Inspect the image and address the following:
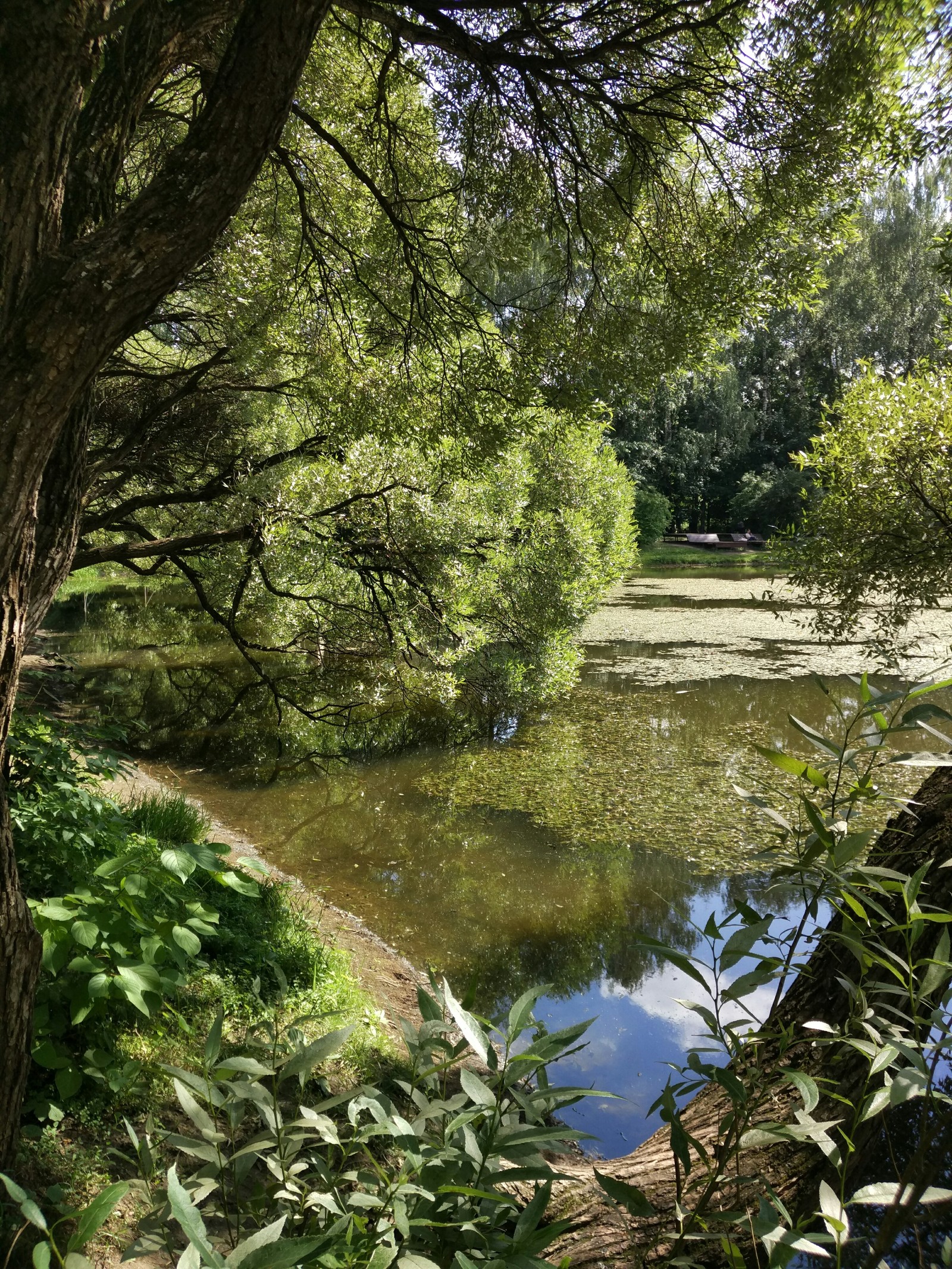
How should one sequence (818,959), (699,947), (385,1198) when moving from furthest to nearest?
1. (699,947)
2. (818,959)
3. (385,1198)

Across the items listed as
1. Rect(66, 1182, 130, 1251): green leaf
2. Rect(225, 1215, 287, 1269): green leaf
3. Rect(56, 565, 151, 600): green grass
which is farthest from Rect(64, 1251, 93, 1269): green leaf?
Rect(56, 565, 151, 600): green grass

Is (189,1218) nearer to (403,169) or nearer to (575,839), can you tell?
(403,169)

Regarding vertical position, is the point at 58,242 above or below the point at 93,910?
above

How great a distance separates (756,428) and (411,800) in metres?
30.9

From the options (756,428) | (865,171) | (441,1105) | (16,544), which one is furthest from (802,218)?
(756,428)

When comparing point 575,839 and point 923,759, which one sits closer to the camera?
point 923,759

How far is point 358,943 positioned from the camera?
18.5 feet

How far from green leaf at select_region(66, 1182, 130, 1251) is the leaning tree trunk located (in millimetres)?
1187

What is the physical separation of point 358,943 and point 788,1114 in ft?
13.1

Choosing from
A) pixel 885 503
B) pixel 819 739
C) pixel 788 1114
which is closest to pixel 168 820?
pixel 788 1114

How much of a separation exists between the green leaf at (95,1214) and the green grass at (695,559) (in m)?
31.3

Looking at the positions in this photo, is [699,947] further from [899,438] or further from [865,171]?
[865,171]

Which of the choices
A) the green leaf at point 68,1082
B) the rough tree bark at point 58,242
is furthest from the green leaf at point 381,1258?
the green leaf at point 68,1082

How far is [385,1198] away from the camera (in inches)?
42.4
